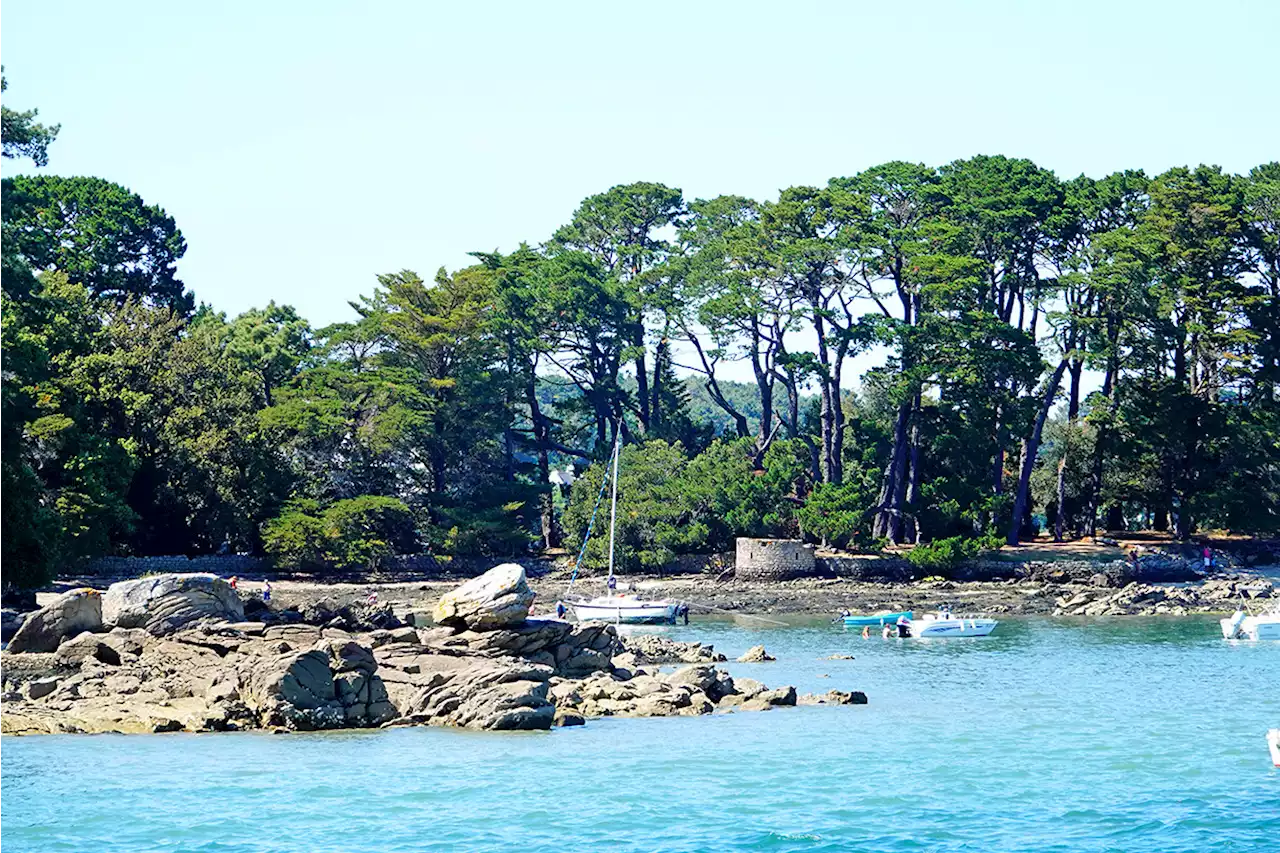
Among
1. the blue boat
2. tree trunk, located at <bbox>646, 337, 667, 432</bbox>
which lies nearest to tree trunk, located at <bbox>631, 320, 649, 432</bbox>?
tree trunk, located at <bbox>646, 337, 667, 432</bbox>

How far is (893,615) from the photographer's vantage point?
58.5 metres

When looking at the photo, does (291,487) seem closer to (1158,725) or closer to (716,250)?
(716,250)

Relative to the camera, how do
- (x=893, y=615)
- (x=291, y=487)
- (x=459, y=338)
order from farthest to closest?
(x=459, y=338) < (x=291, y=487) < (x=893, y=615)

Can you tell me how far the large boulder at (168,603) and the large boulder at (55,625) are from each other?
37 cm

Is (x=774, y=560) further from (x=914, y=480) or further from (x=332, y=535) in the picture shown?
(x=332, y=535)

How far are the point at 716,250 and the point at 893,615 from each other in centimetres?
2422

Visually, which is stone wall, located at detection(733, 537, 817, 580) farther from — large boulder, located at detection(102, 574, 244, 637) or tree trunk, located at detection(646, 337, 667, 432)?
large boulder, located at detection(102, 574, 244, 637)

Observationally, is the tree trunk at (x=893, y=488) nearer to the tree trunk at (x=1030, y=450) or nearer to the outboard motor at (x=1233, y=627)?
the tree trunk at (x=1030, y=450)

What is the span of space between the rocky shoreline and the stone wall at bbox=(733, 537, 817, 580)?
31.0 meters

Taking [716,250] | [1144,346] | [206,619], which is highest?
[716,250]

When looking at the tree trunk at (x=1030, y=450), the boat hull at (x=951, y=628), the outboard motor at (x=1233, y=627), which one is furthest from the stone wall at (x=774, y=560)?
the outboard motor at (x=1233, y=627)

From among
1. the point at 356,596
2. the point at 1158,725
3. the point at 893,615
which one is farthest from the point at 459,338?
the point at 1158,725

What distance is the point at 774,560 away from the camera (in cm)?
7044

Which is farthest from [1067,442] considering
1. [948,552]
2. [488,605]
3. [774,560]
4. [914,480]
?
[488,605]
